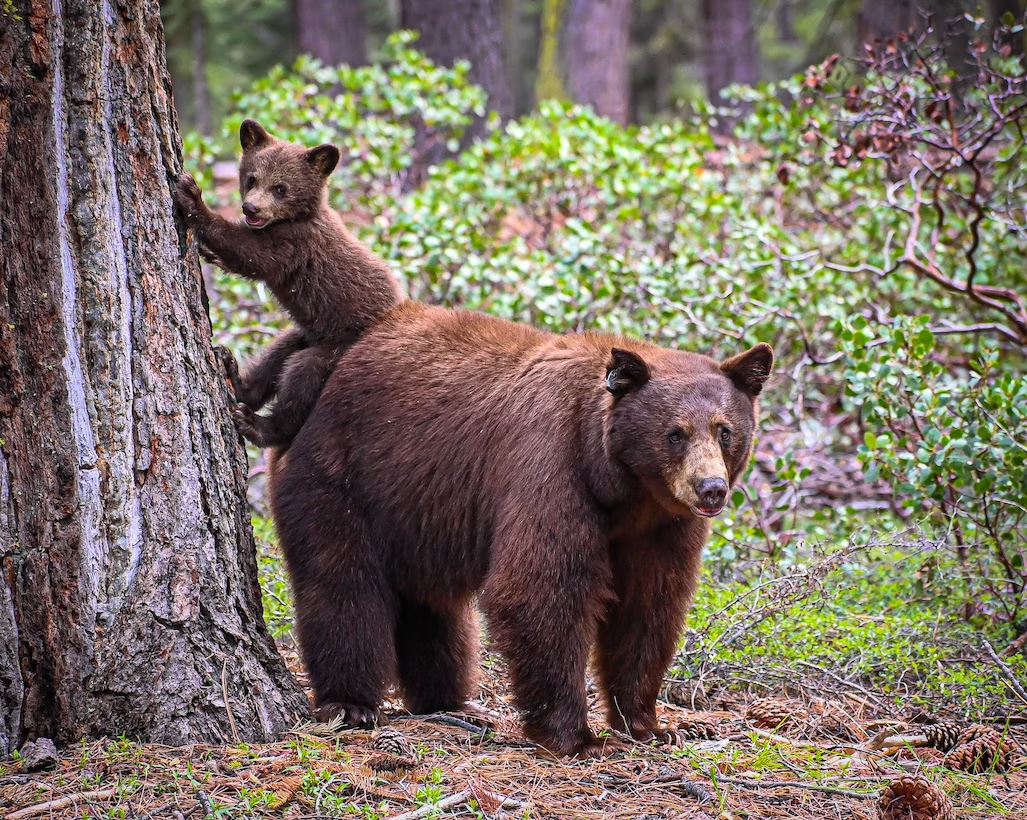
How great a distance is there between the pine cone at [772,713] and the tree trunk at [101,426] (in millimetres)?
2164

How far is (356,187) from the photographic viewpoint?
9.54 meters

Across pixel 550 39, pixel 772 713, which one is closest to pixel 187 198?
pixel 772 713

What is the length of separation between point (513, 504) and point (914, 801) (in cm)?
172

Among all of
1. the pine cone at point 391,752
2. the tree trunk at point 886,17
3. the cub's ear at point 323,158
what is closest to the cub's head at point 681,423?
the pine cone at point 391,752

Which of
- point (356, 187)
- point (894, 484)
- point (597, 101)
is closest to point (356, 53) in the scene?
point (597, 101)

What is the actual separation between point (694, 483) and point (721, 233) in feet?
17.7

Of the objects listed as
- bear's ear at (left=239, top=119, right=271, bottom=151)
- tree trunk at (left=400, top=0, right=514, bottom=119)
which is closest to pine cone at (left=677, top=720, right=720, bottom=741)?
bear's ear at (left=239, top=119, right=271, bottom=151)

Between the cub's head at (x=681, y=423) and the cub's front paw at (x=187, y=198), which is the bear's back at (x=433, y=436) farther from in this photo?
the cub's front paw at (x=187, y=198)

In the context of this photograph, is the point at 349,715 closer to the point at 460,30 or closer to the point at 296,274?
the point at 296,274

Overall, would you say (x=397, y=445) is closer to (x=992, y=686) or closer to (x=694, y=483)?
(x=694, y=483)

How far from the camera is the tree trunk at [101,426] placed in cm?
342

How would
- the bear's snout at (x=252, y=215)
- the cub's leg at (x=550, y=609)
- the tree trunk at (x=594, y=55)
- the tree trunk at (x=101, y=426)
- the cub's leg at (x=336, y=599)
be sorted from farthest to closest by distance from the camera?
the tree trunk at (x=594, y=55) → the bear's snout at (x=252, y=215) → the cub's leg at (x=336, y=599) → the cub's leg at (x=550, y=609) → the tree trunk at (x=101, y=426)

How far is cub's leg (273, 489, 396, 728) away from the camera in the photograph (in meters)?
4.37

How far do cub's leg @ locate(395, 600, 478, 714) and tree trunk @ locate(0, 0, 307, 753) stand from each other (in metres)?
1.12
